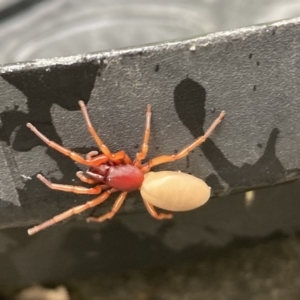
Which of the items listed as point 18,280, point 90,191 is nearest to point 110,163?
point 90,191

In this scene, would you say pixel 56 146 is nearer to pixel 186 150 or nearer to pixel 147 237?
pixel 186 150

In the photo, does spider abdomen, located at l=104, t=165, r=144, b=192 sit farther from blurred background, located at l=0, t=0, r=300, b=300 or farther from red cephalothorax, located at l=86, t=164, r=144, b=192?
blurred background, located at l=0, t=0, r=300, b=300

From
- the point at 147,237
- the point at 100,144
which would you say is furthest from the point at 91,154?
the point at 147,237

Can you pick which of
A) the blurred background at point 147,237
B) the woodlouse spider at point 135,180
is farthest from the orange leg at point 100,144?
the blurred background at point 147,237

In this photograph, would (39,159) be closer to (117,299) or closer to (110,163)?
(110,163)

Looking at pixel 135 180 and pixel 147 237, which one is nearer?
pixel 135 180
